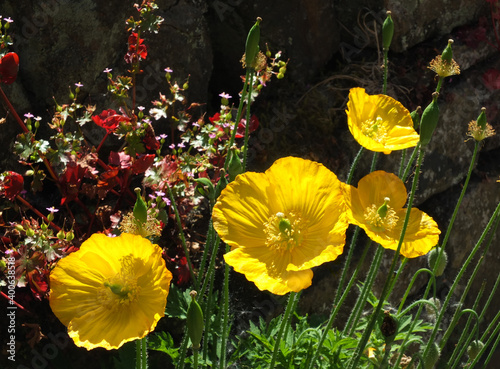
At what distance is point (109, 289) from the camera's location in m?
1.36

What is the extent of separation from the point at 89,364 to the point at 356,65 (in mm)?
2030

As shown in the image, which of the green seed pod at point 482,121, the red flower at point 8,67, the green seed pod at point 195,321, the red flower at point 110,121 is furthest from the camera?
the red flower at point 110,121

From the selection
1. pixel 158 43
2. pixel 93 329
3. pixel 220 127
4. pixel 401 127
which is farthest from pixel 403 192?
pixel 158 43

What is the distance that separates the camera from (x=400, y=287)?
10.7ft

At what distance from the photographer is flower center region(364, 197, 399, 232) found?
57.7 inches

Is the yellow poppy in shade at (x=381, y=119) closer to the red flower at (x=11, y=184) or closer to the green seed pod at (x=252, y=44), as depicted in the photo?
the green seed pod at (x=252, y=44)

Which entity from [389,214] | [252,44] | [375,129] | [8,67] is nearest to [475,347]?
[389,214]

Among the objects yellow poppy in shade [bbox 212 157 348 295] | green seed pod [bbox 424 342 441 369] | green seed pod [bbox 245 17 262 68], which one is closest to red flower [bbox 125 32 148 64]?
green seed pod [bbox 245 17 262 68]

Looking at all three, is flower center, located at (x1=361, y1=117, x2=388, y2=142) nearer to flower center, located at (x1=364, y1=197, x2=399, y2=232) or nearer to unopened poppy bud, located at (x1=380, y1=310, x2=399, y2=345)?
flower center, located at (x1=364, y1=197, x2=399, y2=232)

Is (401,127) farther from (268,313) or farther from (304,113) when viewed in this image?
(304,113)

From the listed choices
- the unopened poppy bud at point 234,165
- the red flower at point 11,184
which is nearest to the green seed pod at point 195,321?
the unopened poppy bud at point 234,165

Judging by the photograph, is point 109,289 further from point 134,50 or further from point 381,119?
point 134,50

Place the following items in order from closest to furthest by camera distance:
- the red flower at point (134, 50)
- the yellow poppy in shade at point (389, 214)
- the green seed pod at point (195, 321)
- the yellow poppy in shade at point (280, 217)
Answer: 1. the green seed pod at point (195, 321)
2. the yellow poppy in shade at point (280, 217)
3. the yellow poppy in shade at point (389, 214)
4. the red flower at point (134, 50)

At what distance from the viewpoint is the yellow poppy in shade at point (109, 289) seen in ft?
4.19
